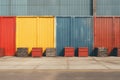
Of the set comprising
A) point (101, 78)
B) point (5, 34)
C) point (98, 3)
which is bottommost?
point (101, 78)

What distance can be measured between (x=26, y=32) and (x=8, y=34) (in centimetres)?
153

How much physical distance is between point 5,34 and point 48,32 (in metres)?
3.62

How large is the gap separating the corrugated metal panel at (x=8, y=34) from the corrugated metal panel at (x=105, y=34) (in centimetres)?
698

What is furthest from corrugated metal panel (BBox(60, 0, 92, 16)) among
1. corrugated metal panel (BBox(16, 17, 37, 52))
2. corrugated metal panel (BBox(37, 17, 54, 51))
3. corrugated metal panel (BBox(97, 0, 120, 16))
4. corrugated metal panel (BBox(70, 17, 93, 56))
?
corrugated metal panel (BBox(16, 17, 37, 52))

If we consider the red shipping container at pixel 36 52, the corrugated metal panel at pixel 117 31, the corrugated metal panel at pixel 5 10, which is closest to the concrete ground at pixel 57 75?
the red shipping container at pixel 36 52

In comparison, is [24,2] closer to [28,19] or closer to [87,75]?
[28,19]

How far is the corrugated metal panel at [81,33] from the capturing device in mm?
29141

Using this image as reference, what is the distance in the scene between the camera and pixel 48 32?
29.2 metres

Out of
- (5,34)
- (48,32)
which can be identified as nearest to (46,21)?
(48,32)

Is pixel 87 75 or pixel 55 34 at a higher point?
pixel 55 34

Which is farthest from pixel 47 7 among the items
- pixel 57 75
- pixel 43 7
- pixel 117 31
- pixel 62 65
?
pixel 57 75

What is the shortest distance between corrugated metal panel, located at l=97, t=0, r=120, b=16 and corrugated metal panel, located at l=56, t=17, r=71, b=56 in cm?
626

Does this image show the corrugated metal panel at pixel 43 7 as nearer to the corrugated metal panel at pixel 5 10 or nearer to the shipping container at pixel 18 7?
the shipping container at pixel 18 7

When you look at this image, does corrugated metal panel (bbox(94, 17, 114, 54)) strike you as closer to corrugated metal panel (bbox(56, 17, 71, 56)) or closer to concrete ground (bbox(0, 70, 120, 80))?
corrugated metal panel (bbox(56, 17, 71, 56))
